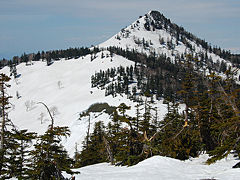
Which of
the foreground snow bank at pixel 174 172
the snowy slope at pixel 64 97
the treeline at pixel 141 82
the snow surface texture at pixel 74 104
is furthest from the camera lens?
the treeline at pixel 141 82

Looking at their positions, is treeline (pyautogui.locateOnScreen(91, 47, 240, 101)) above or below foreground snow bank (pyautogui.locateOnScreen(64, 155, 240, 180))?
above

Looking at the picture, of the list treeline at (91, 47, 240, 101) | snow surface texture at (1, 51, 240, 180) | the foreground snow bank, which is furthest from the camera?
treeline at (91, 47, 240, 101)

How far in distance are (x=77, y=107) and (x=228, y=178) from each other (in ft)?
382

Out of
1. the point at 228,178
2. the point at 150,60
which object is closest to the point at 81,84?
the point at 150,60

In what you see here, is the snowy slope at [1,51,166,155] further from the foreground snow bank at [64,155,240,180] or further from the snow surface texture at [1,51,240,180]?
the foreground snow bank at [64,155,240,180]

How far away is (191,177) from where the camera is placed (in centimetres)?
1080

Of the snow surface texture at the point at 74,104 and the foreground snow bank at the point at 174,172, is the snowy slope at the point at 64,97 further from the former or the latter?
the foreground snow bank at the point at 174,172

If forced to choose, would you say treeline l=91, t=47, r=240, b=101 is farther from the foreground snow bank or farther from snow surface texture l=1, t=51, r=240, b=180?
the foreground snow bank

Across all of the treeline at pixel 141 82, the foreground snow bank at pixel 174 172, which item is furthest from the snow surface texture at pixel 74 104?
the treeline at pixel 141 82

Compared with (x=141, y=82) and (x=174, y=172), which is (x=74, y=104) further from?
(x=174, y=172)

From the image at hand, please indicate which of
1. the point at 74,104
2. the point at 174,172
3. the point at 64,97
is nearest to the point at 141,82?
the point at 74,104

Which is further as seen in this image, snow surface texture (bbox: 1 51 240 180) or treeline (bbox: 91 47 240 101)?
treeline (bbox: 91 47 240 101)

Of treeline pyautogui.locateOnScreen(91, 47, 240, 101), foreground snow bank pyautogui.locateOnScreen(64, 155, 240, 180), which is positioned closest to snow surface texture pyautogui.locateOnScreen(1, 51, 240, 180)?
foreground snow bank pyautogui.locateOnScreen(64, 155, 240, 180)

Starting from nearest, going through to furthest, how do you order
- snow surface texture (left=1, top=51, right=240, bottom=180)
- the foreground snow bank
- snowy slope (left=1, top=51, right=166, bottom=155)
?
1. the foreground snow bank
2. snow surface texture (left=1, top=51, right=240, bottom=180)
3. snowy slope (left=1, top=51, right=166, bottom=155)
